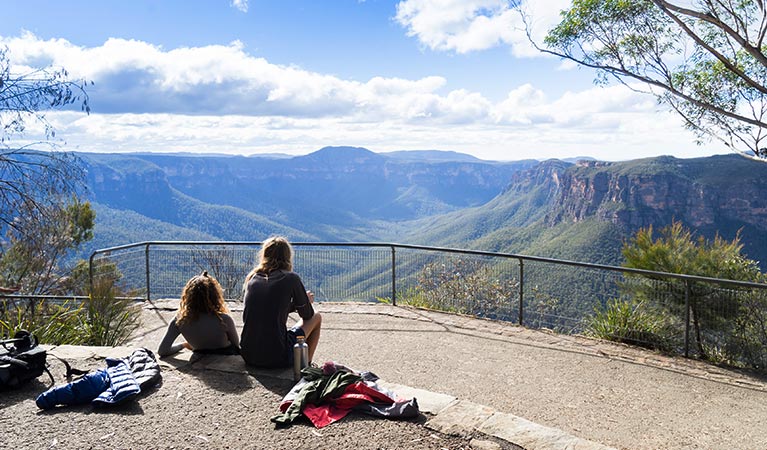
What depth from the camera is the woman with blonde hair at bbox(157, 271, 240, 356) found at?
5.69m

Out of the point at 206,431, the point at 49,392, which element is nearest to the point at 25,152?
the point at 49,392

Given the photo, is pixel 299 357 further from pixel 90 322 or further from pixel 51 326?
pixel 51 326

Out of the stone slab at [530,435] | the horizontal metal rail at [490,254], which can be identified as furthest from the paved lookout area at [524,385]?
the horizontal metal rail at [490,254]

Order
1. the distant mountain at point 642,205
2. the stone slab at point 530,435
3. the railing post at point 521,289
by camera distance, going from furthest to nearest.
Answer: the distant mountain at point 642,205
the railing post at point 521,289
the stone slab at point 530,435

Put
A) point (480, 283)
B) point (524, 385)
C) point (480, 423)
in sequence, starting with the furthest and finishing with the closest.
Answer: point (480, 283)
point (524, 385)
point (480, 423)

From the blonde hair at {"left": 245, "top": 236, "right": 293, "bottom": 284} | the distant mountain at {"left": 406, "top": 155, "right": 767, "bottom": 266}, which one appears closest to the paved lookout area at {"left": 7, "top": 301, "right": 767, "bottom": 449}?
the blonde hair at {"left": 245, "top": 236, "right": 293, "bottom": 284}

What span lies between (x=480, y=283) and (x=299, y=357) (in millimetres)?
5287

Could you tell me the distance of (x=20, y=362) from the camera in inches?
196

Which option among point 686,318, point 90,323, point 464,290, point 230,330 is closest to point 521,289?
point 464,290

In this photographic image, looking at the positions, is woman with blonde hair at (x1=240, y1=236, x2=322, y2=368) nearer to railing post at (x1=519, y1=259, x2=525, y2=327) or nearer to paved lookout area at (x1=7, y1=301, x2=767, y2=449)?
paved lookout area at (x1=7, y1=301, x2=767, y2=449)

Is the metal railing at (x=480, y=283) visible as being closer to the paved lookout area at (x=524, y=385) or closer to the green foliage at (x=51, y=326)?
the paved lookout area at (x=524, y=385)

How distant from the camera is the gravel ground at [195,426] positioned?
156 inches

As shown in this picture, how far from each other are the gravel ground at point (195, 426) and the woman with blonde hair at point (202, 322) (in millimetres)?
799

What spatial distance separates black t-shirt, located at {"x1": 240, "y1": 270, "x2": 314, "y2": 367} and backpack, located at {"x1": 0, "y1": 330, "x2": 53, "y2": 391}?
1.67 m
